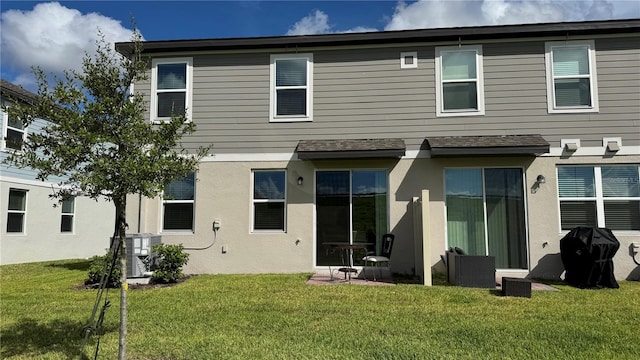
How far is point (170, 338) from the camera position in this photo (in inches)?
208

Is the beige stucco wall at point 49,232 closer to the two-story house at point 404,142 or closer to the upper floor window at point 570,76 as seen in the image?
the two-story house at point 404,142

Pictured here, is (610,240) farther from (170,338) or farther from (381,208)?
(170,338)

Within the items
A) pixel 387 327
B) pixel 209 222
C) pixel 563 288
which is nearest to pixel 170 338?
pixel 387 327

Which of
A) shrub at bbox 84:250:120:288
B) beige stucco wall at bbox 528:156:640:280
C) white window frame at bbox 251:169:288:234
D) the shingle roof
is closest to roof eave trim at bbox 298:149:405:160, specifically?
white window frame at bbox 251:169:288:234

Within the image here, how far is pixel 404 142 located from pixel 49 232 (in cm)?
1336

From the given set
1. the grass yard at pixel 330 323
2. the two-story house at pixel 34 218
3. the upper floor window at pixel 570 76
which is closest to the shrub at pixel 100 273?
the grass yard at pixel 330 323

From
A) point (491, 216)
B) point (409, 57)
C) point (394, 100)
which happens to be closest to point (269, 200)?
point (394, 100)

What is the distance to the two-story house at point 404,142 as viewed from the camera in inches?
388

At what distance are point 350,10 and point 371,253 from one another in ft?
21.6

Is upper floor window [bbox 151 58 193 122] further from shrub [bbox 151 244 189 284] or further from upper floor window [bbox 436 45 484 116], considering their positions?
upper floor window [bbox 436 45 484 116]

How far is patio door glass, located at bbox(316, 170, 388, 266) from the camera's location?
10320 millimetres

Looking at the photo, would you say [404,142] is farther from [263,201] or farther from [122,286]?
[122,286]

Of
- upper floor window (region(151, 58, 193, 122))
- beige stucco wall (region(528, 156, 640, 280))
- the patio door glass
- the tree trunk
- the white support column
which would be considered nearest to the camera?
the tree trunk

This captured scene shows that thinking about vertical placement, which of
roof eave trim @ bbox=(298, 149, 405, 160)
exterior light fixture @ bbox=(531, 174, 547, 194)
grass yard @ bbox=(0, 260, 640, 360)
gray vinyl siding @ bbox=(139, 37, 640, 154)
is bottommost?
grass yard @ bbox=(0, 260, 640, 360)
